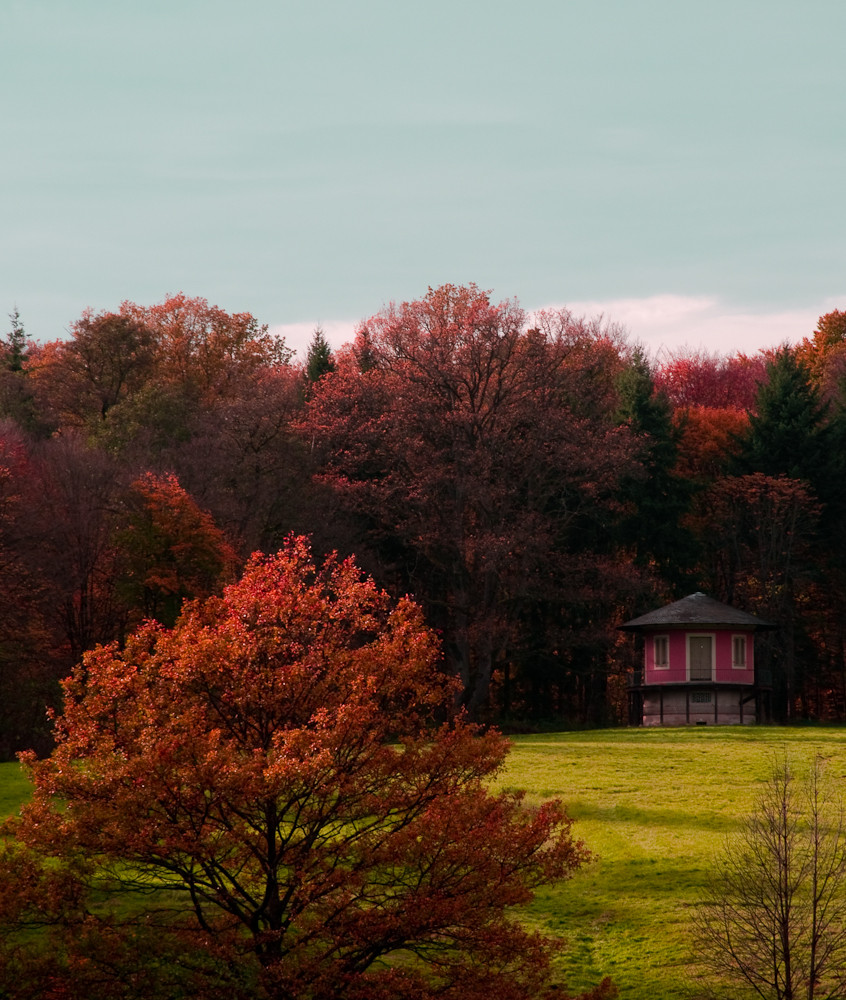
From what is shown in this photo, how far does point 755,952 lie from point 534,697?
42.7 metres

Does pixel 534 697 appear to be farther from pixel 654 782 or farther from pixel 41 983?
pixel 41 983

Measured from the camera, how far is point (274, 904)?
1728 centimetres

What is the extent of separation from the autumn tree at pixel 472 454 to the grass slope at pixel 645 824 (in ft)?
33.2

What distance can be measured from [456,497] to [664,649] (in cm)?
977

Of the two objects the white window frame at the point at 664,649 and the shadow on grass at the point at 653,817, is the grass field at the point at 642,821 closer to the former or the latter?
the shadow on grass at the point at 653,817

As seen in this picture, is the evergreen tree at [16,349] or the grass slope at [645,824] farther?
the evergreen tree at [16,349]

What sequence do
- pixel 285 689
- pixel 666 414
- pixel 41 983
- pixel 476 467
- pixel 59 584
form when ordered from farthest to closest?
pixel 666 414, pixel 476 467, pixel 59 584, pixel 285 689, pixel 41 983

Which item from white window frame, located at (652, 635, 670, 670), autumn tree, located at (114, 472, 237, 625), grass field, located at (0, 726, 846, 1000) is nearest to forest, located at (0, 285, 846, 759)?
autumn tree, located at (114, 472, 237, 625)

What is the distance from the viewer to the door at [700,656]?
49500mm

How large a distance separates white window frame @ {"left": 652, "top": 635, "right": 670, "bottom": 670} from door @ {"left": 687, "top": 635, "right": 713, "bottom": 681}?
0.86 metres

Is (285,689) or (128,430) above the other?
(128,430)

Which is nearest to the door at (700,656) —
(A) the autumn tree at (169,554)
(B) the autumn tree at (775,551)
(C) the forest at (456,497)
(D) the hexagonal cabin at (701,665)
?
(D) the hexagonal cabin at (701,665)

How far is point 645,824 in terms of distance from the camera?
2800cm

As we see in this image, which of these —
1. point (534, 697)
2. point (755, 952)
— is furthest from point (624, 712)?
point (755, 952)
